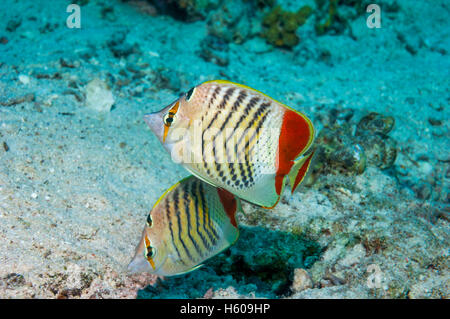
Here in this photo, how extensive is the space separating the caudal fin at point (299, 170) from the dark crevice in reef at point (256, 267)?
4.02 ft

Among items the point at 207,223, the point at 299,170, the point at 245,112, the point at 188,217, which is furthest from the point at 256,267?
the point at 245,112

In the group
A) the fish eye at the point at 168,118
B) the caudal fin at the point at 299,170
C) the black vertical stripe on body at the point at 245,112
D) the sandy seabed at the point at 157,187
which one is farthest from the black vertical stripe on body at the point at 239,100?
the sandy seabed at the point at 157,187

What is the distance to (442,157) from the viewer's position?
5090 mm

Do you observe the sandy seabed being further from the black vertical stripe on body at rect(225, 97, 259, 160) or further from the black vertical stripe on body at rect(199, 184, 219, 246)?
the black vertical stripe on body at rect(225, 97, 259, 160)

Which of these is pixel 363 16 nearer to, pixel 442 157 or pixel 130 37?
pixel 442 157

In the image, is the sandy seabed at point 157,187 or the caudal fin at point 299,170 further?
the sandy seabed at point 157,187

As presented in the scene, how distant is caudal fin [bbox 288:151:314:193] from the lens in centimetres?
157

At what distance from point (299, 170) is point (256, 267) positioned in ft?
4.46

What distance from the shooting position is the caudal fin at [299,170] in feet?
5.14

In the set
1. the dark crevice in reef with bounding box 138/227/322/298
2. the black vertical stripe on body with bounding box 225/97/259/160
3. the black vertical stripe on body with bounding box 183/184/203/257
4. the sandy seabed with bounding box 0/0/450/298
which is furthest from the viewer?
the dark crevice in reef with bounding box 138/227/322/298

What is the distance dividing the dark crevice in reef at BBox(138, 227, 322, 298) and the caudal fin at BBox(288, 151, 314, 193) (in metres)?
1.22

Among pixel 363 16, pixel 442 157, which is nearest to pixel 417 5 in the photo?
pixel 363 16

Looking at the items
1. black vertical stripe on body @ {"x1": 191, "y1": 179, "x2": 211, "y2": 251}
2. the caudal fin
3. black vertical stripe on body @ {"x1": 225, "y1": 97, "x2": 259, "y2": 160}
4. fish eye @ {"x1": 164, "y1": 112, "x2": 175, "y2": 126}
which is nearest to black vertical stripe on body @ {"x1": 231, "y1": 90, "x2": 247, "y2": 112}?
black vertical stripe on body @ {"x1": 225, "y1": 97, "x2": 259, "y2": 160}

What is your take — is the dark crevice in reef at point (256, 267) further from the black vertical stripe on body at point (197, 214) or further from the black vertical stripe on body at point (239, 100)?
the black vertical stripe on body at point (239, 100)
